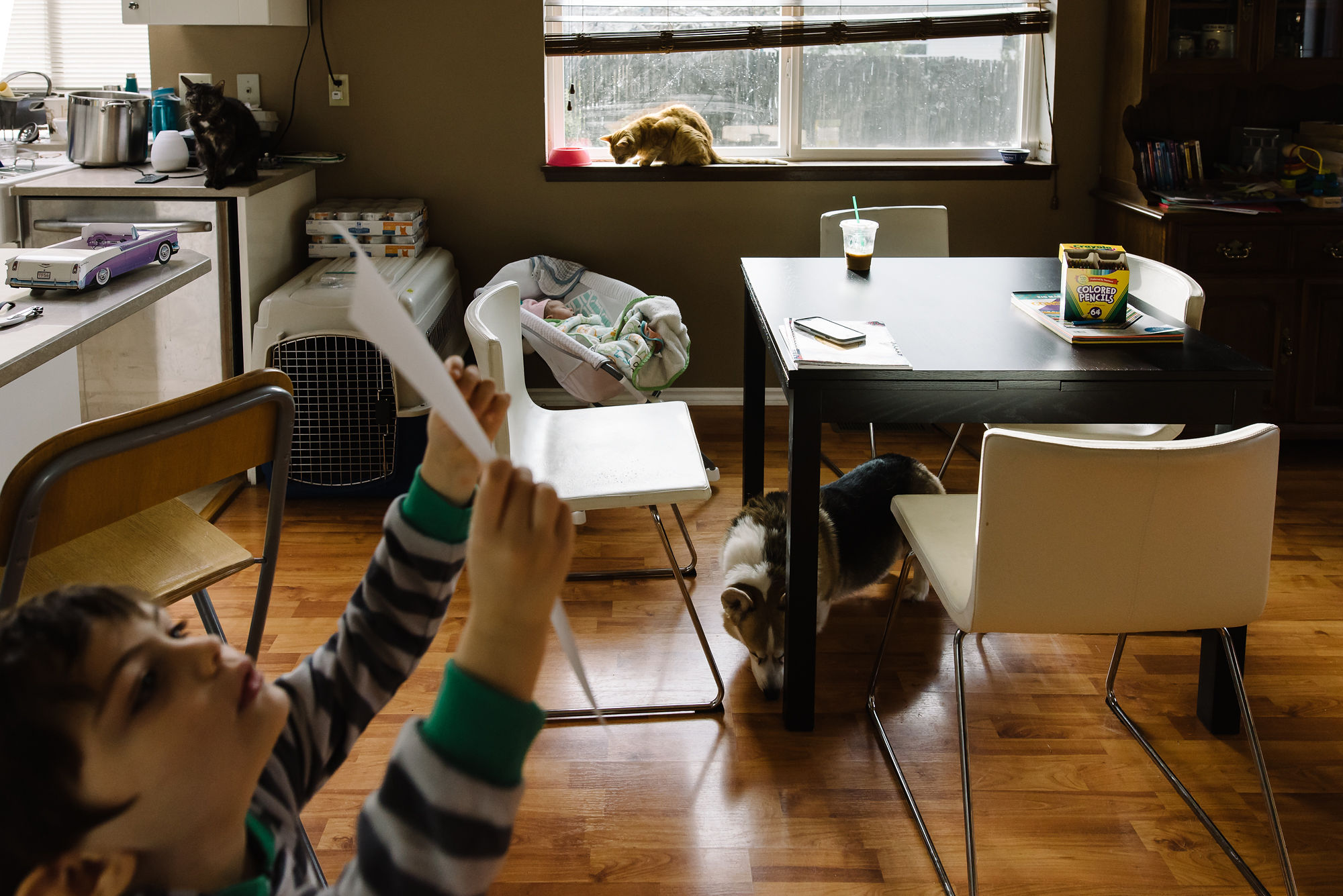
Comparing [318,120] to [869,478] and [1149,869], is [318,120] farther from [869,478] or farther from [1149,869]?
[1149,869]

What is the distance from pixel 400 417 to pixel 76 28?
2996 millimetres

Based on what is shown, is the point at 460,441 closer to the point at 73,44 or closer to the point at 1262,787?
the point at 1262,787

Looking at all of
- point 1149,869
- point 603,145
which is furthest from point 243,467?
point 603,145

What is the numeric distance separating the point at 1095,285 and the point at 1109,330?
0.09 metres

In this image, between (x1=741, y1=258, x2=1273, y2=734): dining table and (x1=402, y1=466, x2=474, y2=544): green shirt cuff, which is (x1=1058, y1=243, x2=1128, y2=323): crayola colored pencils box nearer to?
(x1=741, y1=258, x2=1273, y2=734): dining table

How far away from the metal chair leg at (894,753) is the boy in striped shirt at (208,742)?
1.27 meters

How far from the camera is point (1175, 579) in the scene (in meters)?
1.53

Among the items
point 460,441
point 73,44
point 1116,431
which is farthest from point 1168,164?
point 73,44

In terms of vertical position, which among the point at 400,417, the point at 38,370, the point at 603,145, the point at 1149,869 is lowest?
the point at 1149,869

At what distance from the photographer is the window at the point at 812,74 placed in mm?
3986

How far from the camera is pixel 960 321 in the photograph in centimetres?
224

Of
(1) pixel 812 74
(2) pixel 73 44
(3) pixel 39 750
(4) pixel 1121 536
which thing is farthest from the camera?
(2) pixel 73 44

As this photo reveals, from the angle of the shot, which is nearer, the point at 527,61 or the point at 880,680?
the point at 880,680

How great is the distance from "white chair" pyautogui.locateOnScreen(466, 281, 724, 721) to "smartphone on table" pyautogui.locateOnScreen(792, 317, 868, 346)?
0.34m
